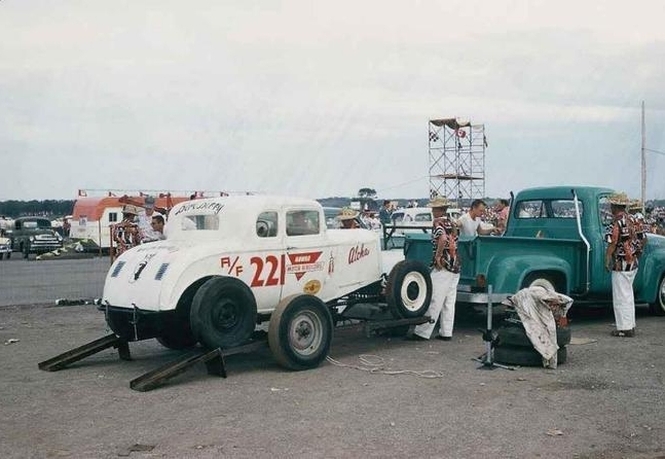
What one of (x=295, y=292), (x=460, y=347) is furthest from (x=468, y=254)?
(x=295, y=292)

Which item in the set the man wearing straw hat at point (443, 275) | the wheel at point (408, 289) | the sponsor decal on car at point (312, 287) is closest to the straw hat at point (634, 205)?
the man wearing straw hat at point (443, 275)

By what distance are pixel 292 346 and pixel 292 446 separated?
102 inches

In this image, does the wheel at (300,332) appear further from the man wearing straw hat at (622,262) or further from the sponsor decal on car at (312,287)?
the man wearing straw hat at (622,262)

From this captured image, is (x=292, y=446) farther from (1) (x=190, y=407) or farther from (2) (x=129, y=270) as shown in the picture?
(2) (x=129, y=270)

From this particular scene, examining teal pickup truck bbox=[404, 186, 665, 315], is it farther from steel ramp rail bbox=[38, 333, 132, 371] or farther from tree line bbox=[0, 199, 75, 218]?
tree line bbox=[0, 199, 75, 218]

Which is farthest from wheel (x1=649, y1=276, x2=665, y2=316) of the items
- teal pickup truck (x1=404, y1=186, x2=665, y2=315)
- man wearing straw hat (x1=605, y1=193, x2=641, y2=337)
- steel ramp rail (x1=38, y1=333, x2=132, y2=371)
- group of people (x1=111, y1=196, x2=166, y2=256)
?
steel ramp rail (x1=38, y1=333, x2=132, y2=371)

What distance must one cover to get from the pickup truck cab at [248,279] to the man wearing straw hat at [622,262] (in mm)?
2532

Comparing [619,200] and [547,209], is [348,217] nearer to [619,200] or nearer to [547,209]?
[547,209]

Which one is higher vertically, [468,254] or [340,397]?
[468,254]

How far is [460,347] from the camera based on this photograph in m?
9.42

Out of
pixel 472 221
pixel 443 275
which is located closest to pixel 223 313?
pixel 443 275

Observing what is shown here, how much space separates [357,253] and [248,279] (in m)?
1.74

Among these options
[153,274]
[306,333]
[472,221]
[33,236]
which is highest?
[472,221]

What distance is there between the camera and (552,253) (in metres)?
10.7
